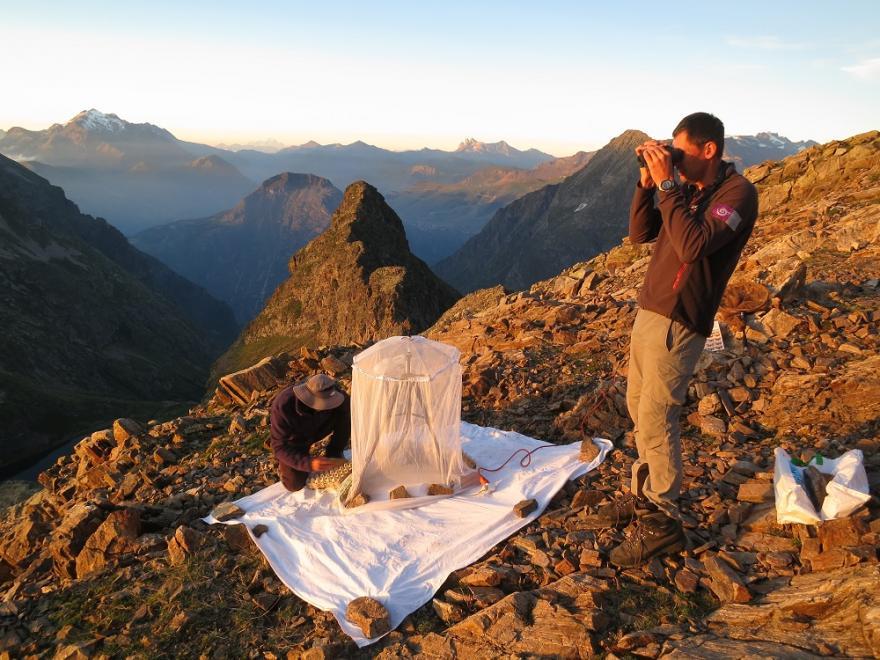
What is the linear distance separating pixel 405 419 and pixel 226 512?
233 cm

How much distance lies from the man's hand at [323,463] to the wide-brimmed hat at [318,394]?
639mm

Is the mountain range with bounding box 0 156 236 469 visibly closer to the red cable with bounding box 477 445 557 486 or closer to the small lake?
the small lake

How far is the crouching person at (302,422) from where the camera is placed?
634 cm

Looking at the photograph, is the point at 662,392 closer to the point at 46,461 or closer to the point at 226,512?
the point at 226,512

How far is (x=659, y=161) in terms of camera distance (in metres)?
3.71

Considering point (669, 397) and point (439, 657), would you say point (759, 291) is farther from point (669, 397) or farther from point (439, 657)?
point (439, 657)

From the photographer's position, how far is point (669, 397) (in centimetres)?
418

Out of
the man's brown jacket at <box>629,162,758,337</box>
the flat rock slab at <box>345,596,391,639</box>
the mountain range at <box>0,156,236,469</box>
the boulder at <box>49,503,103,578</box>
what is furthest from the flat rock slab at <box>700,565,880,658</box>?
the mountain range at <box>0,156,236,469</box>

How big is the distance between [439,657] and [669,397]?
8.70 feet

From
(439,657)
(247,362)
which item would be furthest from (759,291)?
(247,362)

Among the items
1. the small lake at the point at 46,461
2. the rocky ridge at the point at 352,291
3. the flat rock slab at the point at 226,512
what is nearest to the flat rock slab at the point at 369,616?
the flat rock slab at the point at 226,512

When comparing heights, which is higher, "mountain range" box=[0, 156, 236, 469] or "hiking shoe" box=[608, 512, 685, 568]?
"hiking shoe" box=[608, 512, 685, 568]

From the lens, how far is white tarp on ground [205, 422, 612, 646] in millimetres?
4934

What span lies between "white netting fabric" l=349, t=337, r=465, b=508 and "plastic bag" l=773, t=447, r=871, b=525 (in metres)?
3.24
